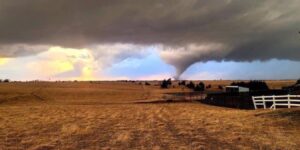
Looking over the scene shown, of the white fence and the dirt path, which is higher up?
the white fence

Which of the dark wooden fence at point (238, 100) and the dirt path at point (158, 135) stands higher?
the dark wooden fence at point (238, 100)

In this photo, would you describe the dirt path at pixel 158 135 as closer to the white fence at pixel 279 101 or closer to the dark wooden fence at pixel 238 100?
the white fence at pixel 279 101

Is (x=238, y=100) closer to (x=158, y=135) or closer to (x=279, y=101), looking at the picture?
(x=279, y=101)

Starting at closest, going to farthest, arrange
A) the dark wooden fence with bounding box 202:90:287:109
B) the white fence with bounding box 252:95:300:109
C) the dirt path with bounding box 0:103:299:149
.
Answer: the dirt path with bounding box 0:103:299:149 < the white fence with bounding box 252:95:300:109 < the dark wooden fence with bounding box 202:90:287:109

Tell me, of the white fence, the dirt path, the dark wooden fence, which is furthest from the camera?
the dark wooden fence

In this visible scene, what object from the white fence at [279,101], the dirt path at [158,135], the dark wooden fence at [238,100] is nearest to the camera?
the dirt path at [158,135]

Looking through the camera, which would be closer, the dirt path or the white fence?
the dirt path

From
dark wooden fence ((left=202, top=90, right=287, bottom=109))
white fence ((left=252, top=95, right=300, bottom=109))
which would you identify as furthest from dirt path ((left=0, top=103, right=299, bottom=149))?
dark wooden fence ((left=202, top=90, right=287, bottom=109))

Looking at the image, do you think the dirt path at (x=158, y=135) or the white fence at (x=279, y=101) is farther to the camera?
the white fence at (x=279, y=101)

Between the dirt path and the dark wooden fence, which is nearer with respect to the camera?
the dirt path

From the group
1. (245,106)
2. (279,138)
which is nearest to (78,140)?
(279,138)

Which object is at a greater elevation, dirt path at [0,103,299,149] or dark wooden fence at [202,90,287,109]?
dark wooden fence at [202,90,287,109]

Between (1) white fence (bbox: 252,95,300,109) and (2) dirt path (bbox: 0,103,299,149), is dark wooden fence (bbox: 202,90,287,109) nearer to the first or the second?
(1) white fence (bbox: 252,95,300,109)

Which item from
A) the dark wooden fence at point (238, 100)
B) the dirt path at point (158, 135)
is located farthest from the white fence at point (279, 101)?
the dirt path at point (158, 135)
